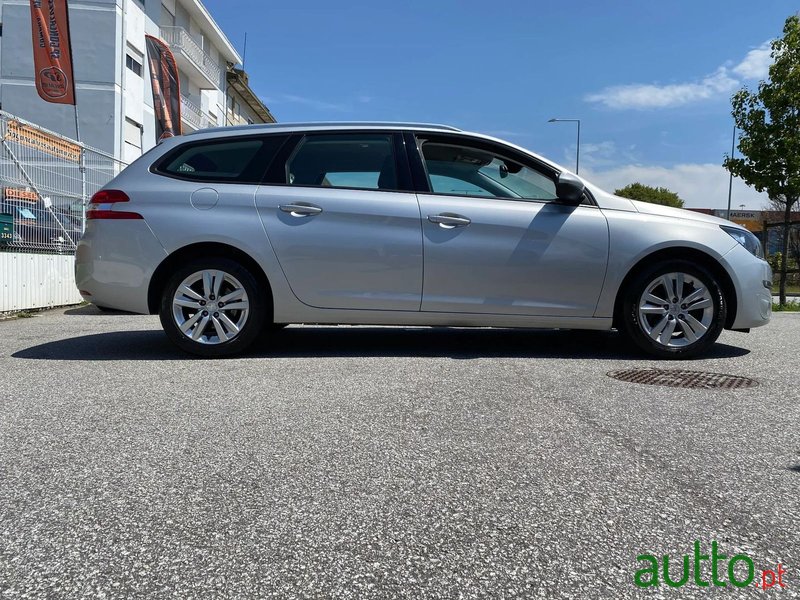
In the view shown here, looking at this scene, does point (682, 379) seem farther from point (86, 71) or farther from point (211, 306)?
point (86, 71)

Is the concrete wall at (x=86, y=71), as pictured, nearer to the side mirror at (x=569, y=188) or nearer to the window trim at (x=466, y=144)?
the window trim at (x=466, y=144)

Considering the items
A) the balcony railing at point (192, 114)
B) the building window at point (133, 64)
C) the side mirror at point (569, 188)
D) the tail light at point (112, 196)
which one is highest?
the building window at point (133, 64)

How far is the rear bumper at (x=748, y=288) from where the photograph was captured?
5.00 metres

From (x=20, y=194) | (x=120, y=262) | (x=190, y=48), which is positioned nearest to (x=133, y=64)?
(x=190, y=48)

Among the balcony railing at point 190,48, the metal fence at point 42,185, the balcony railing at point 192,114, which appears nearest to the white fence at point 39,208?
A: the metal fence at point 42,185

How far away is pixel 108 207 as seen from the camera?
491cm

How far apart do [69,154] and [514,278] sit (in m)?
7.25

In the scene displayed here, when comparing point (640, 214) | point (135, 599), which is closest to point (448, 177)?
point (640, 214)

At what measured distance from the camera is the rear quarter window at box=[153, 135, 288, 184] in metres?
4.99

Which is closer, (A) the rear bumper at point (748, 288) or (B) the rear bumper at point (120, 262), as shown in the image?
(B) the rear bumper at point (120, 262)

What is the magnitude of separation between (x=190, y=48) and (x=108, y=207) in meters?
28.7

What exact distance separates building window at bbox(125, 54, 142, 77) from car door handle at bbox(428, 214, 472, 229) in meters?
24.4

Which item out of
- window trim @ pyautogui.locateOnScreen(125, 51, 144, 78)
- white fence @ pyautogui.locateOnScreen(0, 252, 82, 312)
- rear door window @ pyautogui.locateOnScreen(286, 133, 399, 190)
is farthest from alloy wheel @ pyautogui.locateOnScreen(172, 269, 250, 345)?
window trim @ pyautogui.locateOnScreen(125, 51, 144, 78)

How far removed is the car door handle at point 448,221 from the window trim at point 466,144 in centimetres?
19
